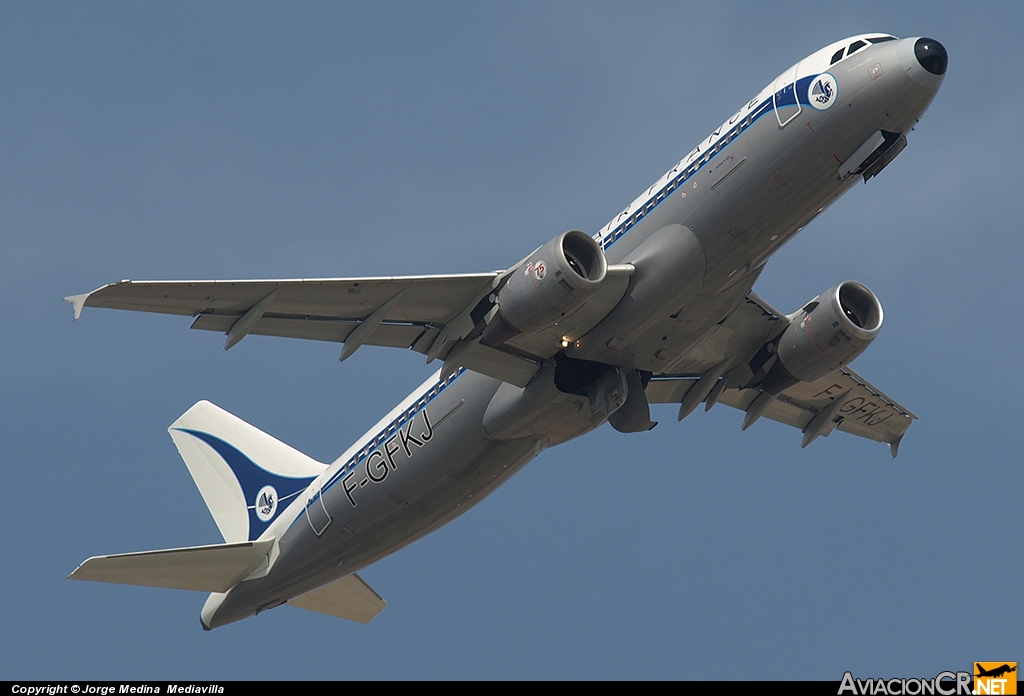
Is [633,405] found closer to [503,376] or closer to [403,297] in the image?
[503,376]

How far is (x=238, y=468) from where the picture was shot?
3722cm

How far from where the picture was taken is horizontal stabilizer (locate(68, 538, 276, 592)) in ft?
102

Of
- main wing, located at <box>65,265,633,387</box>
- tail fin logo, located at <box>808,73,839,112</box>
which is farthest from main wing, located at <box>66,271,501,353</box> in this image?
tail fin logo, located at <box>808,73,839,112</box>

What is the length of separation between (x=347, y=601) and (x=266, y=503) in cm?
345

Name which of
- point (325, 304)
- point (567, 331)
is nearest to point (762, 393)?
point (567, 331)

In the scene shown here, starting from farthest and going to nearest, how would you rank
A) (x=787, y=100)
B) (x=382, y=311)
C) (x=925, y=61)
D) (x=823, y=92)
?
(x=382, y=311), (x=787, y=100), (x=823, y=92), (x=925, y=61)

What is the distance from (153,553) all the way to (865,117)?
61.0ft

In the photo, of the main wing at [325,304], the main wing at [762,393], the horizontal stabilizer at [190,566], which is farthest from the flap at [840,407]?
the horizontal stabilizer at [190,566]

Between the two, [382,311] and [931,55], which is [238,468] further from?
[931,55]

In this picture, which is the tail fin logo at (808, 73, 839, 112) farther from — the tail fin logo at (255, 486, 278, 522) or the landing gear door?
the tail fin logo at (255, 486, 278, 522)

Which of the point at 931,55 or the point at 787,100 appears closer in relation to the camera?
the point at 931,55

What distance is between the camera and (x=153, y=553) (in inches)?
1241

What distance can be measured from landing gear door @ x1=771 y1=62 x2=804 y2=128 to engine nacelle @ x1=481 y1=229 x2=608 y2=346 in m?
4.54

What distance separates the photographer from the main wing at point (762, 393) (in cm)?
3203
